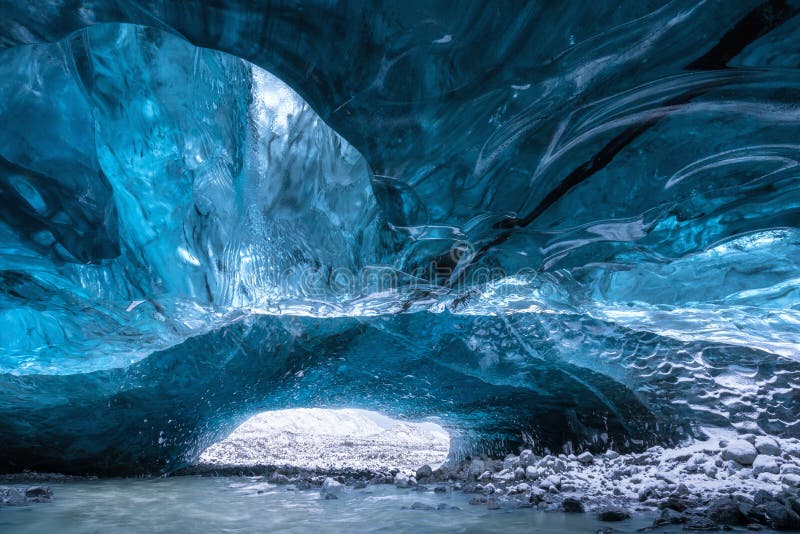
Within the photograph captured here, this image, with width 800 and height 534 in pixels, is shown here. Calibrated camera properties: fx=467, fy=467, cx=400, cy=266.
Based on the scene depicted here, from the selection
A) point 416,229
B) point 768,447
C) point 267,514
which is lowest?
point 267,514

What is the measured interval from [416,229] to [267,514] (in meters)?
2.67

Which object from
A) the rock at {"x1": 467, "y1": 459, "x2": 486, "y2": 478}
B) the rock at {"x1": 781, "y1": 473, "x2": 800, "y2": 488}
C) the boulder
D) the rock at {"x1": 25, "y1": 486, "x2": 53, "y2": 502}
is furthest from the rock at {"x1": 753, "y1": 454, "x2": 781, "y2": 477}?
the rock at {"x1": 25, "y1": 486, "x2": 53, "y2": 502}

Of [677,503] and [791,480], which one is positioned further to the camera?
[791,480]

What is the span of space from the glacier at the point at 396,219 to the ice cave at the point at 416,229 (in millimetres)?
23

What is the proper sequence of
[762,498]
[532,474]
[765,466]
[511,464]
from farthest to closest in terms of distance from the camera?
[511,464] → [532,474] → [765,466] → [762,498]

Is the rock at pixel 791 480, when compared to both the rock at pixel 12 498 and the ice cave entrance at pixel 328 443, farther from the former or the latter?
the rock at pixel 12 498

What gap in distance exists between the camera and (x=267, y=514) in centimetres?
380

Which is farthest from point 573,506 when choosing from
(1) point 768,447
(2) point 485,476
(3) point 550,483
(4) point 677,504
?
(1) point 768,447

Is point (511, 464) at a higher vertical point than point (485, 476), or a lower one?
higher

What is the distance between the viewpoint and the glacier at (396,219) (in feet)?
8.99

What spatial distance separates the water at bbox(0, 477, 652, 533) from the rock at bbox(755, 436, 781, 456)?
9.33 feet

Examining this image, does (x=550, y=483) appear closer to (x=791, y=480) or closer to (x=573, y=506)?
(x=573, y=506)

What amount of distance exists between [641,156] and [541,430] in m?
5.35

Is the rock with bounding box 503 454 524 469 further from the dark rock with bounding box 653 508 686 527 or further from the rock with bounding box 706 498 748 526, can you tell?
the rock with bounding box 706 498 748 526
